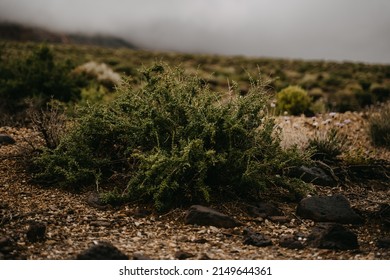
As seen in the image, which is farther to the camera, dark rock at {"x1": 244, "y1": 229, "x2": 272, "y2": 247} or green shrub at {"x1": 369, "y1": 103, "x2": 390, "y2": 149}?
green shrub at {"x1": 369, "y1": 103, "x2": 390, "y2": 149}

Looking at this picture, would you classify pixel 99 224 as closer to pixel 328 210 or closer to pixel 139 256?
pixel 139 256

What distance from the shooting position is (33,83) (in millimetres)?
10641

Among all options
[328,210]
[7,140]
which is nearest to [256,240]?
[328,210]

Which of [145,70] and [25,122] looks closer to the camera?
[145,70]

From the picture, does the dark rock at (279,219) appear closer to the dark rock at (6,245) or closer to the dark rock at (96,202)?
the dark rock at (96,202)

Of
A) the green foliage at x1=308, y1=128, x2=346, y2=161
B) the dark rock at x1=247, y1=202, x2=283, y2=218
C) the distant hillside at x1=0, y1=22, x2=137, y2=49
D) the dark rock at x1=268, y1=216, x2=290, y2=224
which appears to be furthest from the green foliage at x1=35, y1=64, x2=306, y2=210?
the distant hillside at x1=0, y1=22, x2=137, y2=49

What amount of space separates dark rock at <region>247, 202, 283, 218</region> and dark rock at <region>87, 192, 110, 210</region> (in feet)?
5.00

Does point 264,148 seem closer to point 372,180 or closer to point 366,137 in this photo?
point 372,180

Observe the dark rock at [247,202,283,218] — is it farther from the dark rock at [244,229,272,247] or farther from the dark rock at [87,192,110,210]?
the dark rock at [87,192,110,210]

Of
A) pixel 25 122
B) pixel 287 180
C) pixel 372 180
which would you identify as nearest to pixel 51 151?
pixel 287 180

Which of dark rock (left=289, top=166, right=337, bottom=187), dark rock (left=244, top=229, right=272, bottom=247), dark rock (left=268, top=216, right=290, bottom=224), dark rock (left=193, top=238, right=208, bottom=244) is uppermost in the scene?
dark rock (left=289, top=166, right=337, bottom=187)

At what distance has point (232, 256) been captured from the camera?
3.74 m

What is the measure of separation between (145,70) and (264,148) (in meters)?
1.77

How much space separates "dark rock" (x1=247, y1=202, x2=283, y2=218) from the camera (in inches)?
183
